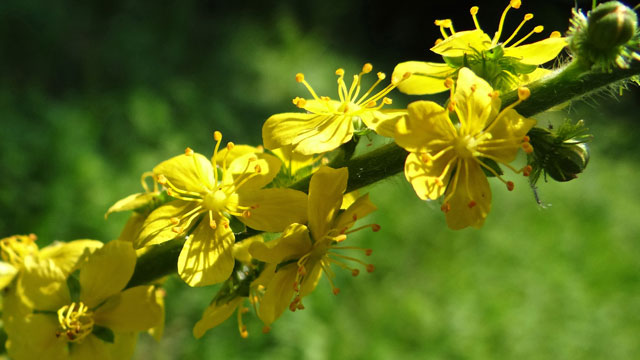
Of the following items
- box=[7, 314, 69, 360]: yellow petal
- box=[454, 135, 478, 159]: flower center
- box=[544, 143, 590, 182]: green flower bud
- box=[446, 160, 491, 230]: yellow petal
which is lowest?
box=[7, 314, 69, 360]: yellow petal

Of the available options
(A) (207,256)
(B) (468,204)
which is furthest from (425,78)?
(A) (207,256)

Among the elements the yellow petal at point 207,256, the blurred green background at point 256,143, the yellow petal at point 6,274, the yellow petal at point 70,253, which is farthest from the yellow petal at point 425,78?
the blurred green background at point 256,143

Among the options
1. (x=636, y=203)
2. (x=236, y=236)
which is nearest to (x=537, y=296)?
(x=636, y=203)

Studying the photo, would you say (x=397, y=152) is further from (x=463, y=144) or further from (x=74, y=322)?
(x=74, y=322)

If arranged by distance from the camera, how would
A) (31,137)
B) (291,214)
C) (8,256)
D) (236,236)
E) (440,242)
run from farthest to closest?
(440,242)
(31,137)
(8,256)
(236,236)
(291,214)

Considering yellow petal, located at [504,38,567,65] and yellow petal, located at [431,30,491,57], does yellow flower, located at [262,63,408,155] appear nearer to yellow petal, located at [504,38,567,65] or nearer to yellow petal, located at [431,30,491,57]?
yellow petal, located at [431,30,491,57]

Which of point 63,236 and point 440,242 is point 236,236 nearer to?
point 63,236

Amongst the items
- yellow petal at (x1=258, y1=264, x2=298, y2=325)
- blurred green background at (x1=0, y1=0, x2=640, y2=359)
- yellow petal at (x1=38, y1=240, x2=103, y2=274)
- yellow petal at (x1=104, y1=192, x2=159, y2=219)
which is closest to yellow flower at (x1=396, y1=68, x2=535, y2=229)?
yellow petal at (x1=258, y1=264, x2=298, y2=325)
